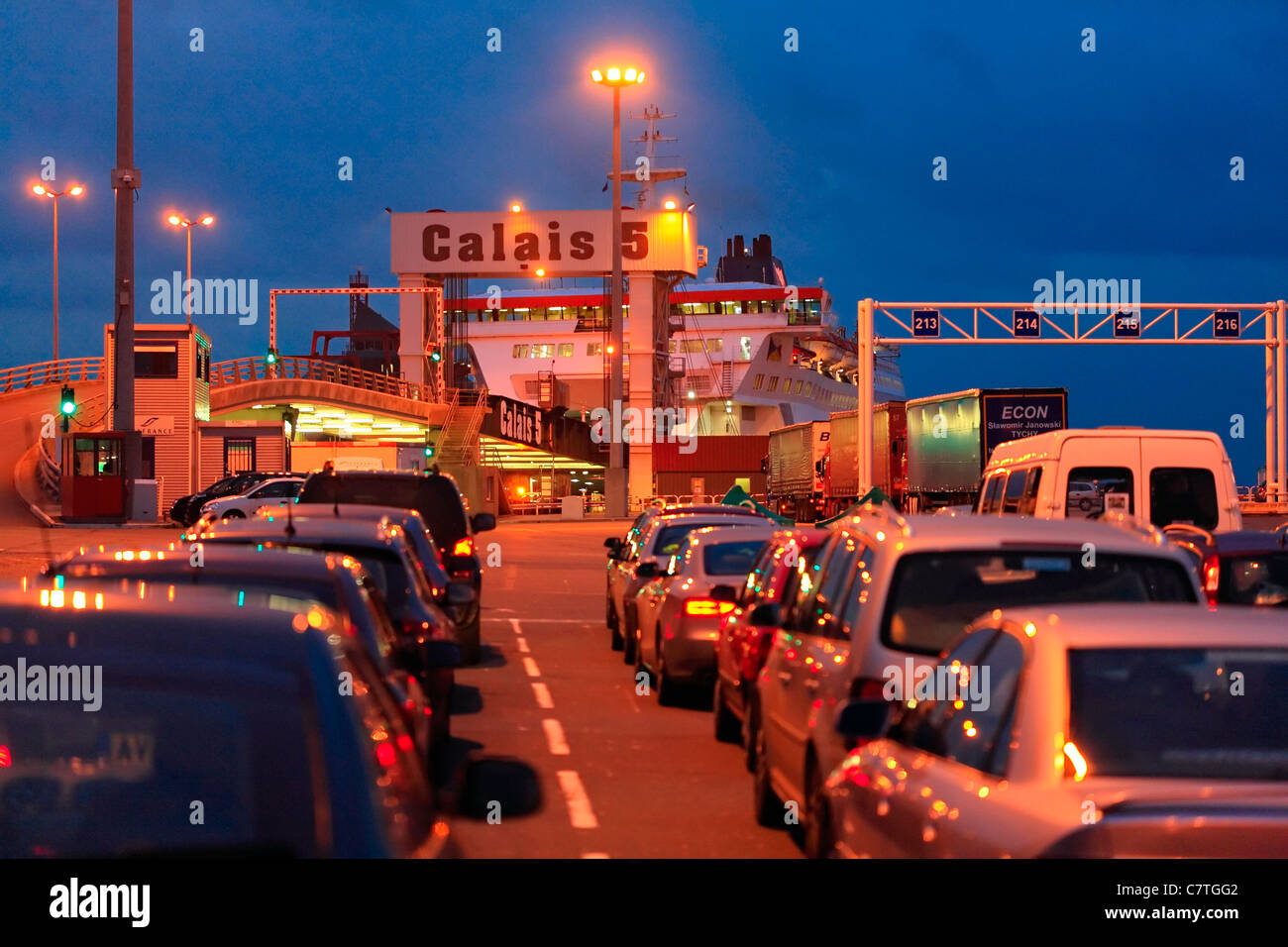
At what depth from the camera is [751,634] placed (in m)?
10.3

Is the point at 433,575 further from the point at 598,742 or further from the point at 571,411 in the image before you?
the point at 571,411

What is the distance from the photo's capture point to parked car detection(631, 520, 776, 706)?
1313 centimetres

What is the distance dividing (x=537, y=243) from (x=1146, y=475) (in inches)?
2319

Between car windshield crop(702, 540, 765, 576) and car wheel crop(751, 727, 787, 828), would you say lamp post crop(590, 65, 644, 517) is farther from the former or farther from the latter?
car wheel crop(751, 727, 787, 828)

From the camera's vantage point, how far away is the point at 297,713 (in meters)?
3.66

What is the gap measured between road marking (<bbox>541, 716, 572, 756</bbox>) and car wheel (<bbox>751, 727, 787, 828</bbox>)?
8.30 feet

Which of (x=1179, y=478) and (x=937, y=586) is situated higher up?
(x=1179, y=478)

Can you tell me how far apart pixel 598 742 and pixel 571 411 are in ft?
252

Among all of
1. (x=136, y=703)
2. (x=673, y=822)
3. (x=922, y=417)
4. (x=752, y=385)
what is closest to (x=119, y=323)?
(x=922, y=417)

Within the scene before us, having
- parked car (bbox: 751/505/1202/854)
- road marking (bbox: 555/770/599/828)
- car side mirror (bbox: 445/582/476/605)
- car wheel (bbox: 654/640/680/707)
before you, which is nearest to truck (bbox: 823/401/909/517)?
car wheel (bbox: 654/640/680/707)

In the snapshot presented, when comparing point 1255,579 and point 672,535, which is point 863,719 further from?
point 672,535

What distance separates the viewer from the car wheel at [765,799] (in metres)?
8.57

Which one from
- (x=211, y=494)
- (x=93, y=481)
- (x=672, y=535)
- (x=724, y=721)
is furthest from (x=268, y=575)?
(x=211, y=494)

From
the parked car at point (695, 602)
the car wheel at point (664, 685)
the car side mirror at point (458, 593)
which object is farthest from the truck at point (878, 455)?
the car side mirror at point (458, 593)
